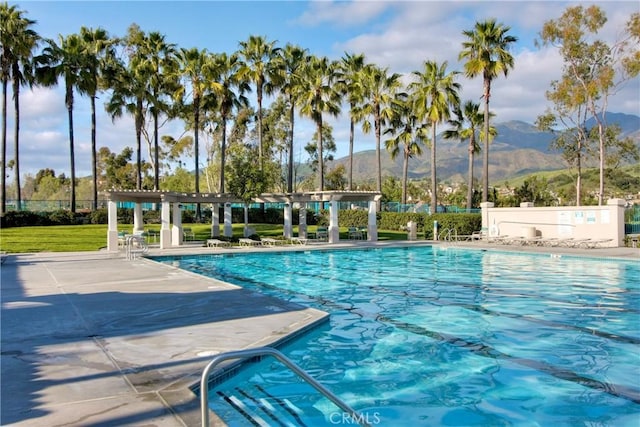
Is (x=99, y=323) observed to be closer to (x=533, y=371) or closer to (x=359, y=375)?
(x=359, y=375)

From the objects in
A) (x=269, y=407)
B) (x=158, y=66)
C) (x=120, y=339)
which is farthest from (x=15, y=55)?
(x=269, y=407)

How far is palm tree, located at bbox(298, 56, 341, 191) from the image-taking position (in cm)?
3734

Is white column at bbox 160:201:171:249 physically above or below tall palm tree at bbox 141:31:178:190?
below

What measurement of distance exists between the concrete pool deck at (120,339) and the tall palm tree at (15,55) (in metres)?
23.7

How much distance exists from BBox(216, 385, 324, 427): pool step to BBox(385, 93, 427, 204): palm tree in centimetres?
3416

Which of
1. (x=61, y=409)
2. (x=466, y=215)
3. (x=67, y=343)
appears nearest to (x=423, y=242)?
(x=466, y=215)

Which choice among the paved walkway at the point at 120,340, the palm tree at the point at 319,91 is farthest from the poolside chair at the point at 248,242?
the paved walkway at the point at 120,340

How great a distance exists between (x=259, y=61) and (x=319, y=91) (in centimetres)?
554

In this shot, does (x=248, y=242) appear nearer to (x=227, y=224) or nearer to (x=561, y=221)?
(x=227, y=224)

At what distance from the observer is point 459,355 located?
803 cm

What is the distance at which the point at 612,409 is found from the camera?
19.9 feet

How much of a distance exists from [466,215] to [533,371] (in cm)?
2496

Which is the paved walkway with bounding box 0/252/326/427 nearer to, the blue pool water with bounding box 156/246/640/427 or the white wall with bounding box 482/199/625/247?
the blue pool water with bounding box 156/246/640/427

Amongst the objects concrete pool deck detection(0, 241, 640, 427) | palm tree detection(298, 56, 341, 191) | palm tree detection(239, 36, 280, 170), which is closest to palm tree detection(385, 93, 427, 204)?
palm tree detection(298, 56, 341, 191)
